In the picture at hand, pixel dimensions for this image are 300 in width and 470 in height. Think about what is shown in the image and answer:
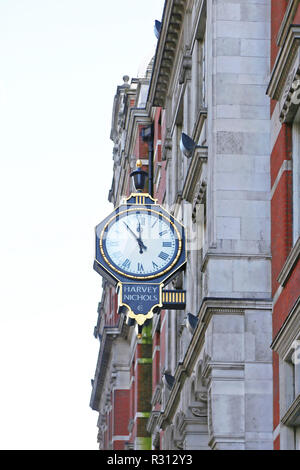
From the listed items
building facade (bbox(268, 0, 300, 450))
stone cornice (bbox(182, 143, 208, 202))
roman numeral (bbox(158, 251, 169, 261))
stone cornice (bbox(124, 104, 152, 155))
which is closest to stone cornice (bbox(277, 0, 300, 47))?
building facade (bbox(268, 0, 300, 450))

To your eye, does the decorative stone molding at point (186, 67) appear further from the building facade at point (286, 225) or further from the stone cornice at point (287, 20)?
the stone cornice at point (287, 20)

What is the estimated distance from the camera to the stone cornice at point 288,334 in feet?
70.6

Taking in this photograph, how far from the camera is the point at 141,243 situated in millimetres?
27359

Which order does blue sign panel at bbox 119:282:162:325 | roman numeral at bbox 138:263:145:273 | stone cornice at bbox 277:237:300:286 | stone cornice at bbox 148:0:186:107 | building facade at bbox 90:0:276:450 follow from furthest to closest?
stone cornice at bbox 148:0:186:107 < roman numeral at bbox 138:263:145:273 < blue sign panel at bbox 119:282:162:325 < building facade at bbox 90:0:276:450 < stone cornice at bbox 277:237:300:286

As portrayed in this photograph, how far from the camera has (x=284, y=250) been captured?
24.1m

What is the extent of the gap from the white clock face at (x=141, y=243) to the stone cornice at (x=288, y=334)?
4433 millimetres

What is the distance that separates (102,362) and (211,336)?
4262cm

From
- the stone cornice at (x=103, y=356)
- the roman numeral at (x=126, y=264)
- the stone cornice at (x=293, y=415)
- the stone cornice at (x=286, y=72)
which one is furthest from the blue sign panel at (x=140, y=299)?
the stone cornice at (x=103, y=356)

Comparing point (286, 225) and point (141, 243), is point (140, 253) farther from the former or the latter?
point (286, 225)

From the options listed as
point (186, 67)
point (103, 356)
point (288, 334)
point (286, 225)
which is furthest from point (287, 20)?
point (103, 356)

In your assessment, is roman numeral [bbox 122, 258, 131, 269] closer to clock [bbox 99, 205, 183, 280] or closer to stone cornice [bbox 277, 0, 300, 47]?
clock [bbox 99, 205, 183, 280]

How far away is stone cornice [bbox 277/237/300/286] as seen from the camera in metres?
21.9

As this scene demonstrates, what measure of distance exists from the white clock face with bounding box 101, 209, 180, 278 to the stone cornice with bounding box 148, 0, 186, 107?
8.87 m
